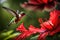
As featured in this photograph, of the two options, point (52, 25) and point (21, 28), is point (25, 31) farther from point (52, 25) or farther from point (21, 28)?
point (52, 25)

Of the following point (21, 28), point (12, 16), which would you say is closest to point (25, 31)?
point (21, 28)

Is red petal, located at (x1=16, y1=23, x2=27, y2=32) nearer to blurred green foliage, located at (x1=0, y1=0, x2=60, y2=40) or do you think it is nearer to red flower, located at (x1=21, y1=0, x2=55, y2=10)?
blurred green foliage, located at (x1=0, y1=0, x2=60, y2=40)

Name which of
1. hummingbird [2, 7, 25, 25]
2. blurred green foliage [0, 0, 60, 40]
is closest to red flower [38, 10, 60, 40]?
blurred green foliage [0, 0, 60, 40]

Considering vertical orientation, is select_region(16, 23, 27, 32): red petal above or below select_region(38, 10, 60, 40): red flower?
above

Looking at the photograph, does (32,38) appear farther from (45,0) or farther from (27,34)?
(45,0)

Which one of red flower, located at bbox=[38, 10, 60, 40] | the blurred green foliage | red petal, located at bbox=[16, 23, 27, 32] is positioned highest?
the blurred green foliage

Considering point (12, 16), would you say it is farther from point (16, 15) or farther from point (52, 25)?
point (52, 25)

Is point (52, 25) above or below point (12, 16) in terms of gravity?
below

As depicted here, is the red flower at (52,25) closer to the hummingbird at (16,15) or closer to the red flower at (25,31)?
the red flower at (25,31)
